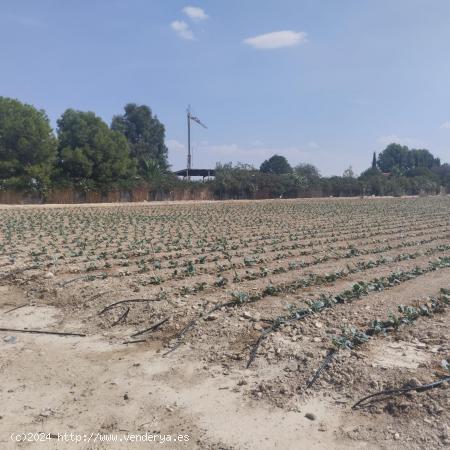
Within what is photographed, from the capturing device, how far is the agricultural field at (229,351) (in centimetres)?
371

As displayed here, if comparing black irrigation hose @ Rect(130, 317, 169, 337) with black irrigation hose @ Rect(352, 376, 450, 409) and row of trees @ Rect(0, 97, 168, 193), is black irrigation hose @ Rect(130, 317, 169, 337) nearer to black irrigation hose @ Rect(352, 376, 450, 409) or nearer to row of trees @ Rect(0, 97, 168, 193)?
black irrigation hose @ Rect(352, 376, 450, 409)

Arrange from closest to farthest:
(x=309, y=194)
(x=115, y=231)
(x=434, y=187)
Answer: (x=115, y=231) < (x=309, y=194) < (x=434, y=187)

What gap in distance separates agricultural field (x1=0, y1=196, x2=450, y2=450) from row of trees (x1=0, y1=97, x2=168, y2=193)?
96.0ft

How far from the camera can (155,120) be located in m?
68.1

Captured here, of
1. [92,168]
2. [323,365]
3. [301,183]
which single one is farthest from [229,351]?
[301,183]

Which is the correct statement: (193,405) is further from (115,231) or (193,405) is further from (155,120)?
(155,120)

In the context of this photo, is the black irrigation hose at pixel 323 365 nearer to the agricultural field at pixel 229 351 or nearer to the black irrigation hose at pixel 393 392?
the agricultural field at pixel 229 351

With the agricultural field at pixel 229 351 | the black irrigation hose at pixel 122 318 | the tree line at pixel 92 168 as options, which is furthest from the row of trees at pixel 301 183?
the black irrigation hose at pixel 122 318

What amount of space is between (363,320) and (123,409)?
10.6 feet

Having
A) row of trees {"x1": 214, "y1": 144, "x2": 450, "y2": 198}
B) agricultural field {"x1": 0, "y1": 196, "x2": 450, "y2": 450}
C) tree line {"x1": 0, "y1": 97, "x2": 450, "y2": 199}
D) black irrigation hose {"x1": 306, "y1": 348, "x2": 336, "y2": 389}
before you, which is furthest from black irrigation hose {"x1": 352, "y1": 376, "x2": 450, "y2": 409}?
row of trees {"x1": 214, "y1": 144, "x2": 450, "y2": 198}

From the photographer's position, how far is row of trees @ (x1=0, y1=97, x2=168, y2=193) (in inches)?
1442

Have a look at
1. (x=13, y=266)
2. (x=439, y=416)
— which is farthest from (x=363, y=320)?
(x=13, y=266)

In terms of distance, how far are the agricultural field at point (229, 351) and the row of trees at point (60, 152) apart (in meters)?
29.2

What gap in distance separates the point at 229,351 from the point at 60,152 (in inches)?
1568
